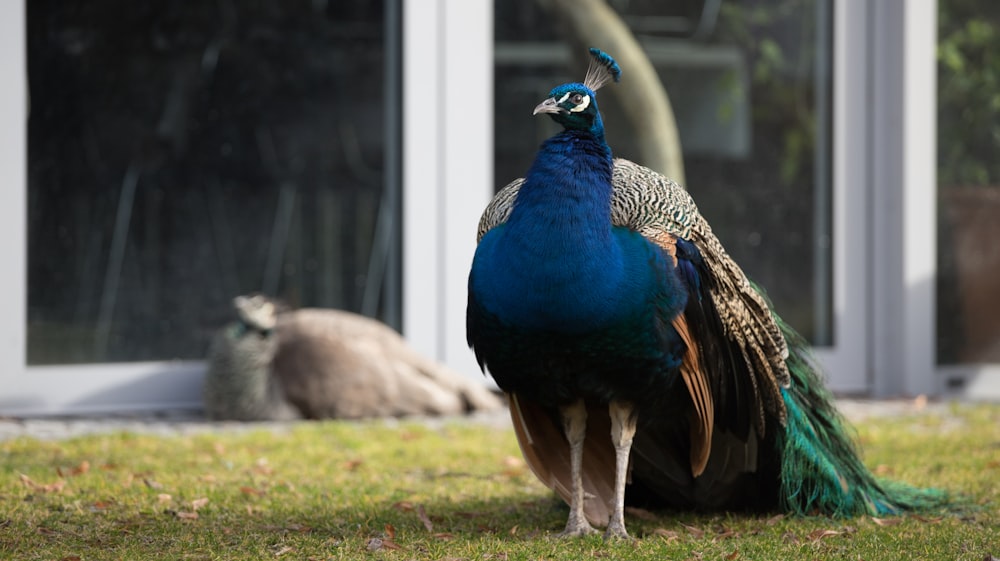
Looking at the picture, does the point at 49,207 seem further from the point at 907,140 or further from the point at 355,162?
the point at 907,140

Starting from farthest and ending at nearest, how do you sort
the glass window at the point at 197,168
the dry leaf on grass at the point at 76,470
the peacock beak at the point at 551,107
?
the glass window at the point at 197,168, the dry leaf on grass at the point at 76,470, the peacock beak at the point at 551,107

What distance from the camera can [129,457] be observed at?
522 cm

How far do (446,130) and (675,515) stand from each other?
3127 millimetres

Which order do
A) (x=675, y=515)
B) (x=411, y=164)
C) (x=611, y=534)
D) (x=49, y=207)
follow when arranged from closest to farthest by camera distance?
1. (x=611, y=534)
2. (x=675, y=515)
3. (x=49, y=207)
4. (x=411, y=164)

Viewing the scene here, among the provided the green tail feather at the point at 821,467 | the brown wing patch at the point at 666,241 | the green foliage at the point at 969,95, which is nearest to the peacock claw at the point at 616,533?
the green tail feather at the point at 821,467

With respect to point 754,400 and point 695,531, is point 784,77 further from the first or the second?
point 695,531

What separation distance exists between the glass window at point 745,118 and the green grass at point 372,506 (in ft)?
5.34

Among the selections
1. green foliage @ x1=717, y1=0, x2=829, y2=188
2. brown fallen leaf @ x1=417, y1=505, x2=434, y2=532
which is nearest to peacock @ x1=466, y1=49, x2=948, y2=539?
brown fallen leaf @ x1=417, y1=505, x2=434, y2=532

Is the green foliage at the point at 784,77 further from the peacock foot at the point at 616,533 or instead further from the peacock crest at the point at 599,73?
the peacock foot at the point at 616,533

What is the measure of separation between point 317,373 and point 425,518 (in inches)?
92.5

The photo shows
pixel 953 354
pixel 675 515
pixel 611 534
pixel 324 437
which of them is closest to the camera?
pixel 611 534

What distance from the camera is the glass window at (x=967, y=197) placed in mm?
7305

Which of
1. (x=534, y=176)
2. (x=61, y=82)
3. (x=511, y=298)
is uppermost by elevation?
(x=61, y=82)

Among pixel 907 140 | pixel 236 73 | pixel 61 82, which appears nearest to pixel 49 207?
pixel 61 82
